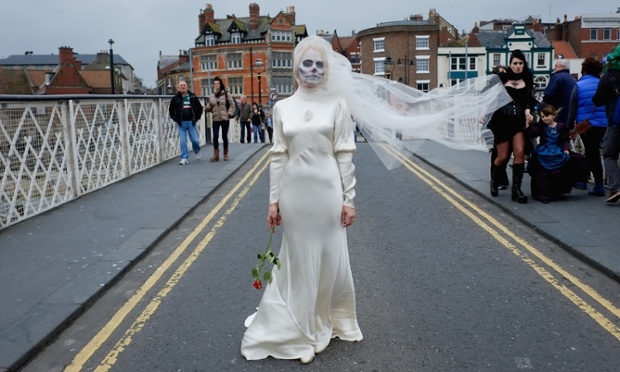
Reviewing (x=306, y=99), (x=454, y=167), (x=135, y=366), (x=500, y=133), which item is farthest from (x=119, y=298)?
(x=454, y=167)

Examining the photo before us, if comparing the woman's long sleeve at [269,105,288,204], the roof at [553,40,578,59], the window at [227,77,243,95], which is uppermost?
the roof at [553,40,578,59]

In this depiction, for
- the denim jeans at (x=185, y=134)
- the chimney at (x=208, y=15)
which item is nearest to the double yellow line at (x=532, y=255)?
the denim jeans at (x=185, y=134)

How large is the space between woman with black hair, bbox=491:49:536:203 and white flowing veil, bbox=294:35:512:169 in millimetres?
279

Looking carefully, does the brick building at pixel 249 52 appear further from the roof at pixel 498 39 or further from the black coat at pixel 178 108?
the black coat at pixel 178 108

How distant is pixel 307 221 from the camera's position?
173 inches

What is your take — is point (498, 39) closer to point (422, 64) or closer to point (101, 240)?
point (422, 64)

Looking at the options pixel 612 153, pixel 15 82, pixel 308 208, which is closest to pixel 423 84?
pixel 15 82

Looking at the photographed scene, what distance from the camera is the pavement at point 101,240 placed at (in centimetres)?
515

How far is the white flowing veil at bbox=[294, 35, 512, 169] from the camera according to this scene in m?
4.53

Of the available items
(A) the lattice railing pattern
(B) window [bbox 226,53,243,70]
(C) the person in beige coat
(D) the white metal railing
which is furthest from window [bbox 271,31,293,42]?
(A) the lattice railing pattern

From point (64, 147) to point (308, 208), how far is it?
25.4ft

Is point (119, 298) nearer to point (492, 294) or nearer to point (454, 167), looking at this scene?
point (492, 294)

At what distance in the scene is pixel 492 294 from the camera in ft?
18.9

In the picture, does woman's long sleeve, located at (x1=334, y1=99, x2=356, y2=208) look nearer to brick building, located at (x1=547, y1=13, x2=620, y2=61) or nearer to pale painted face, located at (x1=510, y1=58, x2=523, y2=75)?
pale painted face, located at (x1=510, y1=58, x2=523, y2=75)
